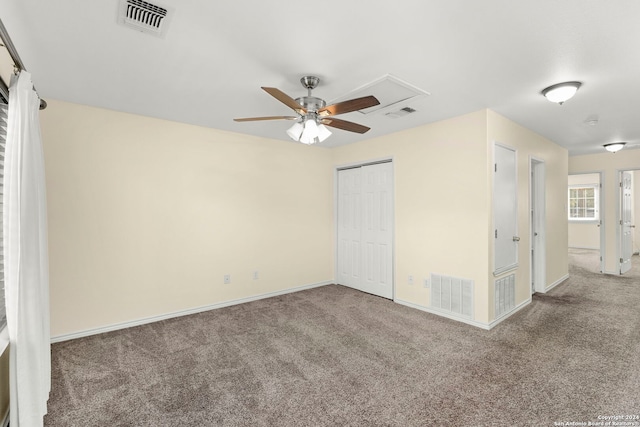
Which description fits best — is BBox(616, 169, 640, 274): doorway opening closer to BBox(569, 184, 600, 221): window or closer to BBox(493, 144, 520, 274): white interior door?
BBox(569, 184, 600, 221): window

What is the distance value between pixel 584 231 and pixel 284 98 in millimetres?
10883

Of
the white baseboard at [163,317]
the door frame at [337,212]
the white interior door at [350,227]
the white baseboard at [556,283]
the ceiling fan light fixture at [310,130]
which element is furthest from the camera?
the white interior door at [350,227]

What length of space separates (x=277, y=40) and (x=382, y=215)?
3.23 meters

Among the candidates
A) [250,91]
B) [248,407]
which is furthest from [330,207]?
[248,407]

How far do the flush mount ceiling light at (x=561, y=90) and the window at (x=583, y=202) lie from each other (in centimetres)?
857

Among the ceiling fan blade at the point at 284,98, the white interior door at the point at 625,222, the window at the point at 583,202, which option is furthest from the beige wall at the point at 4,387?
the window at the point at 583,202

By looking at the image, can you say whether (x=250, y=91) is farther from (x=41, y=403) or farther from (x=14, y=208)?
(x=41, y=403)

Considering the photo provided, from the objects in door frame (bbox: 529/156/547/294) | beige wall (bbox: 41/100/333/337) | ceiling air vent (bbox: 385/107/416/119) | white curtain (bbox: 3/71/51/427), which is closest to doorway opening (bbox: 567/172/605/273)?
door frame (bbox: 529/156/547/294)

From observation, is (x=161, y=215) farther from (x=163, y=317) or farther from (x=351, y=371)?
(x=351, y=371)

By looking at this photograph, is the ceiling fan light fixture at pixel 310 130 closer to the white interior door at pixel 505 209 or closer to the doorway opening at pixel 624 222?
the white interior door at pixel 505 209

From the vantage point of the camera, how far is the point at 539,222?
4816mm

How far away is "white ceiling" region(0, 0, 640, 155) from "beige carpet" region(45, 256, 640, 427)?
8.17 ft

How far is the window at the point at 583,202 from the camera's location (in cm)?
898

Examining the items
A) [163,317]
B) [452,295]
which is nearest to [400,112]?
[452,295]
